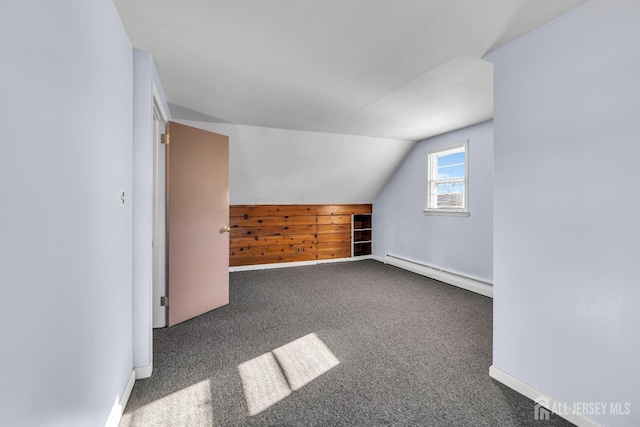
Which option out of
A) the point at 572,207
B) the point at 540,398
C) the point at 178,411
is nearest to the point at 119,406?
the point at 178,411

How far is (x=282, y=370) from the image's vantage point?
2225mm

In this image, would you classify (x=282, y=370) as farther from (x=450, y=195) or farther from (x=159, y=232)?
(x=450, y=195)

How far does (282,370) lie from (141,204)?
1525 millimetres

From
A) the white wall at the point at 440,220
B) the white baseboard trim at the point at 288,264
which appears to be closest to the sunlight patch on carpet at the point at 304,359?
the white wall at the point at 440,220

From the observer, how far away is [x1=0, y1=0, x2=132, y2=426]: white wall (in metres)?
0.80

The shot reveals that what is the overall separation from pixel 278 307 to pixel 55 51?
299cm

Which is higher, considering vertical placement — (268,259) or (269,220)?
(269,220)

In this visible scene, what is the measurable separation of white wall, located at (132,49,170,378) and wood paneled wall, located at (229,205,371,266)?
306 centimetres

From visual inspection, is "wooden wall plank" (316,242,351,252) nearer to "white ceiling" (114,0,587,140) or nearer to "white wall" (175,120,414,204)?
"white wall" (175,120,414,204)

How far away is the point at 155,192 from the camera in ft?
9.61

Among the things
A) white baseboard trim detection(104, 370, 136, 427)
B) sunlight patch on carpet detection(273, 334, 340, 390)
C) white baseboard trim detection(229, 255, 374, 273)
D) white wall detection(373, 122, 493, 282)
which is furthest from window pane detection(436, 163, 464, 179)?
white baseboard trim detection(104, 370, 136, 427)

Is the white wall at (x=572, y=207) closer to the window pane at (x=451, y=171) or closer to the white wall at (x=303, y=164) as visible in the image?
the window pane at (x=451, y=171)

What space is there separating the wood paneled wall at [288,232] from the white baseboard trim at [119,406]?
3306 mm

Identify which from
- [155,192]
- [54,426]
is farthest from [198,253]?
[54,426]
